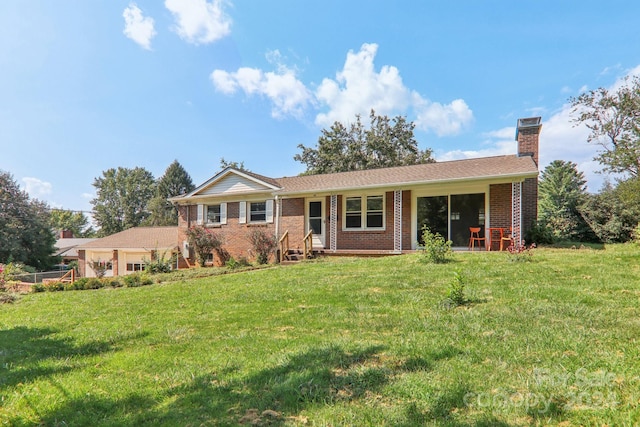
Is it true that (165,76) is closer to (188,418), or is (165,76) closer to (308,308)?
(308,308)

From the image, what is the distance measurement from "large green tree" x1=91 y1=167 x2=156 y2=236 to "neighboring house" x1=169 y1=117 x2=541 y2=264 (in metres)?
43.0

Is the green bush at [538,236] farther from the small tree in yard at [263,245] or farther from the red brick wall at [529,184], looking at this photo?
the small tree in yard at [263,245]

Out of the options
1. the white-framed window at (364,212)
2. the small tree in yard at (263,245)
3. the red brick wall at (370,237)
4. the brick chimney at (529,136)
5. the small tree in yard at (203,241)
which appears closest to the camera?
the brick chimney at (529,136)

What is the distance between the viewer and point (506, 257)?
8859mm

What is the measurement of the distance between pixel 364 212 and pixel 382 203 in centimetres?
87

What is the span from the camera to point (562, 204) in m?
17.3

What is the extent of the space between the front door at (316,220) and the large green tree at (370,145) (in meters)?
16.0

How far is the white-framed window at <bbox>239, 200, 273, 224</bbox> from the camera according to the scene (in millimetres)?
16234

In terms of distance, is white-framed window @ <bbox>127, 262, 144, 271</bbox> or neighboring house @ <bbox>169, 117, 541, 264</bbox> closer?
neighboring house @ <bbox>169, 117, 541, 264</bbox>

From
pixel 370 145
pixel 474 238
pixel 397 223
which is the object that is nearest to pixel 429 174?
pixel 397 223

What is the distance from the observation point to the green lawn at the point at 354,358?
2.55 metres

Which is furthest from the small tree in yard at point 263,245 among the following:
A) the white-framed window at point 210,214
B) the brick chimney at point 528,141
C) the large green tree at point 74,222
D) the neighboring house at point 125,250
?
the large green tree at point 74,222

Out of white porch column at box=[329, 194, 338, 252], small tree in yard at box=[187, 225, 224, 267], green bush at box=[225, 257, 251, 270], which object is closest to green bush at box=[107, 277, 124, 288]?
green bush at box=[225, 257, 251, 270]

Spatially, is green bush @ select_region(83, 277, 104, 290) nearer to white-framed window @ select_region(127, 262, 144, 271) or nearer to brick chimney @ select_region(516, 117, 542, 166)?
white-framed window @ select_region(127, 262, 144, 271)
